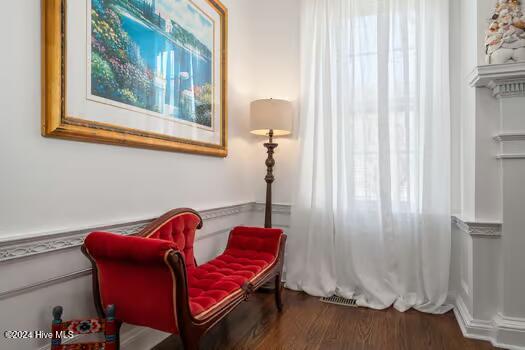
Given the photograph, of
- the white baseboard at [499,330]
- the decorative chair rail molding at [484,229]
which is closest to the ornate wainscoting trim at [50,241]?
the decorative chair rail molding at [484,229]

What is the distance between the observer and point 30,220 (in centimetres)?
137

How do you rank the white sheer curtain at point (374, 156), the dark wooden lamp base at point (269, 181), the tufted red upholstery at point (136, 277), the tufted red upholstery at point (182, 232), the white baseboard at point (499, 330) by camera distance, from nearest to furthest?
the tufted red upholstery at point (136, 277) → the tufted red upholstery at point (182, 232) → the white baseboard at point (499, 330) → the white sheer curtain at point (374, 156) → the dark wooden lamp base at point (269, 181)

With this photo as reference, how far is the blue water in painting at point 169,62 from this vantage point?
191 cm

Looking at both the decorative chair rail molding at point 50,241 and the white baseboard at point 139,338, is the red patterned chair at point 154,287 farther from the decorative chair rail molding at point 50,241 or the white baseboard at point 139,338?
the white baseboard at point 139,338

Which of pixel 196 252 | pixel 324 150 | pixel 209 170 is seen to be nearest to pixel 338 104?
pixel 324 150

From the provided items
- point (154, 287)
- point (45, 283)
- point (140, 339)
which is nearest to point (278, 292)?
point (140, 339)

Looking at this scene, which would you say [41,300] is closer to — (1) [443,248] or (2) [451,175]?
(1) [443,248]

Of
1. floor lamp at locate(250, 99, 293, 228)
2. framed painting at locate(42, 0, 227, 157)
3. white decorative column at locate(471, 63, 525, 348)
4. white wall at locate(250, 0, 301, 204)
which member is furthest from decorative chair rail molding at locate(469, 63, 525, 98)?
framed painting at locate(42, 0, 227, 157)

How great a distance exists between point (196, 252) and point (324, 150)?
148cm

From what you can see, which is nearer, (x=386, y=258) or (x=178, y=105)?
(x=178, y=105)

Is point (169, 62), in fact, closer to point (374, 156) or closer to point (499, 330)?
point (374, 156)

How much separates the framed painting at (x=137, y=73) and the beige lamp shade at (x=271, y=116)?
0.31 metres

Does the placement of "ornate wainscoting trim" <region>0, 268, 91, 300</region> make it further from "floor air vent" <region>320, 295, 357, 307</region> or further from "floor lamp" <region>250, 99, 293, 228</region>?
"floor air vent" <region>320, 295, 357, 307</region>

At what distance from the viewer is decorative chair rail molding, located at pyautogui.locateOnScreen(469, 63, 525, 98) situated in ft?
6.74
